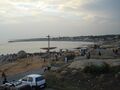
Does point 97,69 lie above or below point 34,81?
above

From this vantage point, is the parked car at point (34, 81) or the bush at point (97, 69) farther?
the bush at point (97, 69)

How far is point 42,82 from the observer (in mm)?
24156

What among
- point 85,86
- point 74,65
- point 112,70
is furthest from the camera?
point 74,65

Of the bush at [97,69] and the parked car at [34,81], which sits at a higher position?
the bush at [97,69]

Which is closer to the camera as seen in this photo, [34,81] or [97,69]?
[34,81]

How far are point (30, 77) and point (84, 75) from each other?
551cm

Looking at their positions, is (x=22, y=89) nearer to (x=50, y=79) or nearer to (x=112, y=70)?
(x=50, y=79)

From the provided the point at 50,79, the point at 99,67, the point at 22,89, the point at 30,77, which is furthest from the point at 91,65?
the point at 22,89

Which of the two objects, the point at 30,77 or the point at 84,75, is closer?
the point at 30,77

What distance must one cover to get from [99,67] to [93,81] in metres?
2.23

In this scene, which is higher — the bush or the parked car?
the bush

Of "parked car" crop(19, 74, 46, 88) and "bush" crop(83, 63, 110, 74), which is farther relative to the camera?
"bush" crop(83, 63, 110, 74)

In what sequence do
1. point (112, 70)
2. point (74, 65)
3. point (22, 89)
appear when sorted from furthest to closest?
1. point (74, 65)
2. point (112, 70)
3. point (22, 89)

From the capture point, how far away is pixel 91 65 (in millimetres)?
26688
